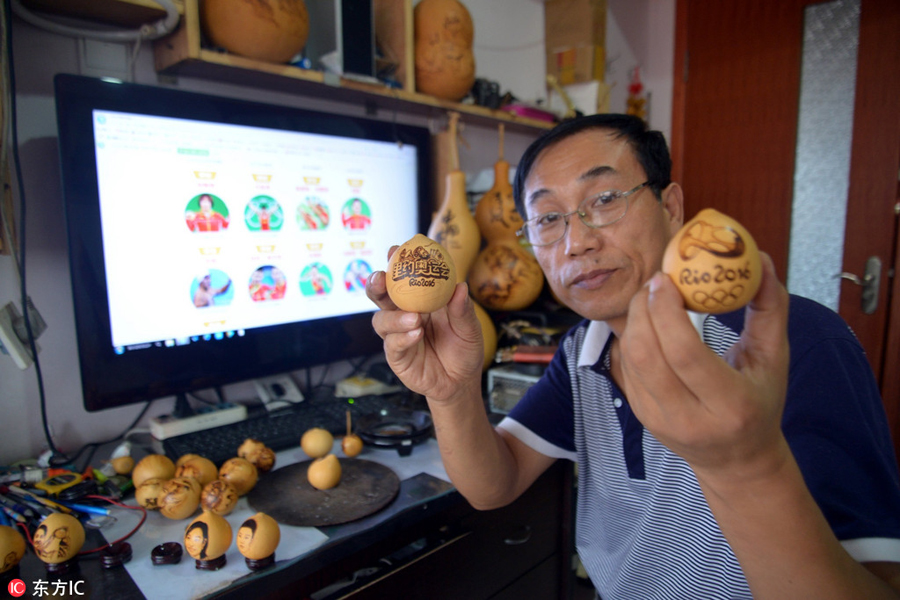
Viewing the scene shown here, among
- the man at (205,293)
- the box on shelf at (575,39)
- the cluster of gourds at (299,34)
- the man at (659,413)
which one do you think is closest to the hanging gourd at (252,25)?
the cluster of gourds at (299,34)

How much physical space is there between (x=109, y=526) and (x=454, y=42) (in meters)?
1.27

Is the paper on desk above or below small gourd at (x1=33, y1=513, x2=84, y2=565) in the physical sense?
below

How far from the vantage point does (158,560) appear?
0.59 metres

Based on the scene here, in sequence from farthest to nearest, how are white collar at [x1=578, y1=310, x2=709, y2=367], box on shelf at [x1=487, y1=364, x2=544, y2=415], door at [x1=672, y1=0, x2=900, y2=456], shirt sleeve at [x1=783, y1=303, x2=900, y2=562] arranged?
door at [x1=672, y1=0, x2=900, y2=456] → box on shelf at [x1=487, y1=364, x2=544, y2=415] → white collar at [x1=578, y1=310, x2=709, y2=367] → shirt sleeve at [x1=783, y1=303, x2=900, y2=562]

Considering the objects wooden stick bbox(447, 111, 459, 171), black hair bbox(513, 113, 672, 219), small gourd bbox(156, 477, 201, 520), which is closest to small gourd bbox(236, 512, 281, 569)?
small gourd bbox(156, 477, 201, 520)

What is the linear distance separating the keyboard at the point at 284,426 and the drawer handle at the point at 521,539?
334mm

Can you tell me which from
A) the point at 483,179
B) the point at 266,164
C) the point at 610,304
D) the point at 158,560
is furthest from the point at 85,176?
the point at 483,179

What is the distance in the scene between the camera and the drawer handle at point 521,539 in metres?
0.92

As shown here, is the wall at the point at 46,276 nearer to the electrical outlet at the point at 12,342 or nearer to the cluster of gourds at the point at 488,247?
the electrical outlet at the point at 12,342

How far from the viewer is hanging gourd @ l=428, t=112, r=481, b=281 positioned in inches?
51.1

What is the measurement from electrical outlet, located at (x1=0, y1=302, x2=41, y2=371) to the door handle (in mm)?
2573

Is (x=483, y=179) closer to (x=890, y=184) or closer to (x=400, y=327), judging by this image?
(x=400, y=327)

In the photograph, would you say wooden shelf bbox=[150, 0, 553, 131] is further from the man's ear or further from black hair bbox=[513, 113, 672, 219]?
the man's ear

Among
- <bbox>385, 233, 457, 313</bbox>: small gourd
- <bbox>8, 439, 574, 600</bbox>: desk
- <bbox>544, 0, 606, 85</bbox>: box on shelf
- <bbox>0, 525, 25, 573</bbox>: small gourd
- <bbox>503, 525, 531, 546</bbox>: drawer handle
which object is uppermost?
<bbox>544, 0, 606, 85</bbox>: box on shelf
